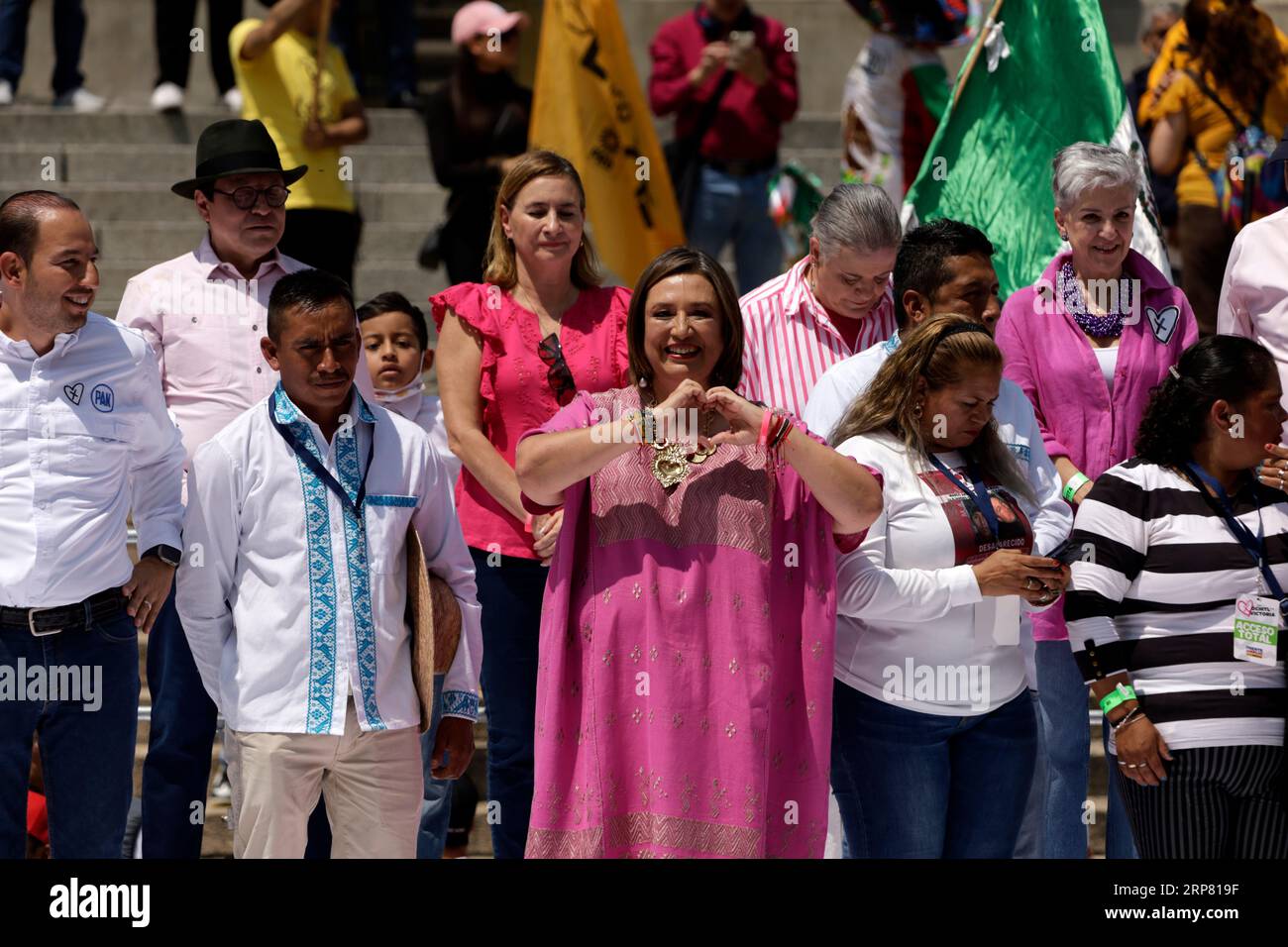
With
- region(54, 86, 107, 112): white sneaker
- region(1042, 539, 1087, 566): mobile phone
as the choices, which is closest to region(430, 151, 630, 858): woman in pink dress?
region(1042, 539, 1087, 566): mobile phone

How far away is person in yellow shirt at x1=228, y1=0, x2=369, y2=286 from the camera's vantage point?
7.70 meters

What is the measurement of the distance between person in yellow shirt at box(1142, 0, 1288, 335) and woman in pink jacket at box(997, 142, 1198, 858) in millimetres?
2217

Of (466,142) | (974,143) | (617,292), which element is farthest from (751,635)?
(466,142)

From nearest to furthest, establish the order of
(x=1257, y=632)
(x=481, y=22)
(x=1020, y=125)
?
(x=1257, y=632) → (x=1020, y=125) → (x=481, y=22)

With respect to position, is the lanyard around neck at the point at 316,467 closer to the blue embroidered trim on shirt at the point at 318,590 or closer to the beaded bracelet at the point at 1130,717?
the blue embroidered trim on shirt at the point at 318,590

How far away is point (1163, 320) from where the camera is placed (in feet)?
Answer: 18.6

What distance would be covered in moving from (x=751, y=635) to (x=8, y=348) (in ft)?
6.53

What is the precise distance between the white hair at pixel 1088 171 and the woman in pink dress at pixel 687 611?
155 cm

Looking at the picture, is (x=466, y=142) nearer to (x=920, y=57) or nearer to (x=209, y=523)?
(x=920, y=57)

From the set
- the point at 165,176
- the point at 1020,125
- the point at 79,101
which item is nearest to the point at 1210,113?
the point at 1020,125

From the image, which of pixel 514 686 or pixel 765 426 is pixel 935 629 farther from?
pixel 514 686

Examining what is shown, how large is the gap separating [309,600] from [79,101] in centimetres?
714

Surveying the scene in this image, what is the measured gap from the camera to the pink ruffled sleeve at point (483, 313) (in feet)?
17.9
